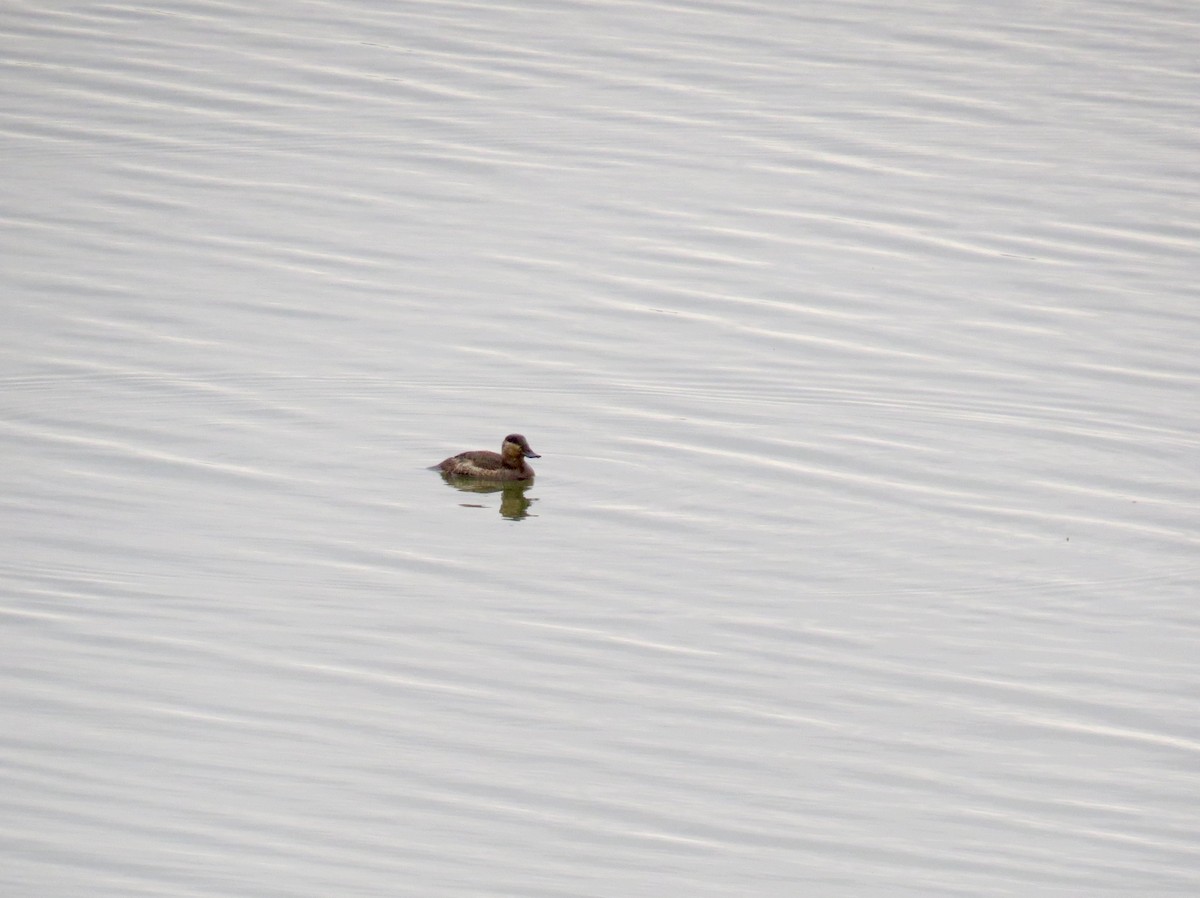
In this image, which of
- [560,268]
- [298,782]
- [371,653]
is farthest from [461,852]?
[560,268]

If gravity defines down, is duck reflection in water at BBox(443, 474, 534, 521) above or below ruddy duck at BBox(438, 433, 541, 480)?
below

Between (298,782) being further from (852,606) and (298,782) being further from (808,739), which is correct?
(852,606)

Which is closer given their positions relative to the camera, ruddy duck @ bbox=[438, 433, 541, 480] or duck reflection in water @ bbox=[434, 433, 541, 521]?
duck reflection in water @ bbox=[434, 433, 541, 521]

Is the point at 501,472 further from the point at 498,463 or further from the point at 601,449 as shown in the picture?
the point at 601,449

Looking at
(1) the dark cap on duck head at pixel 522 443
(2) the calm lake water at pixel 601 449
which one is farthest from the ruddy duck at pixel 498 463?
(2) the calm lake water at pixel 601 449

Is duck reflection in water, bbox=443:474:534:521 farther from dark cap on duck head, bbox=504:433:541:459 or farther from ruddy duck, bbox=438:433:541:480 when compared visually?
dark cap on duck head, bbox=504:433:541:459

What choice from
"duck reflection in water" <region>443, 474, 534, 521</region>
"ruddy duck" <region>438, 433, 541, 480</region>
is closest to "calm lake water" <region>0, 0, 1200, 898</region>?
"duck reflection in water" <region>443, 474, 534, 521</region>

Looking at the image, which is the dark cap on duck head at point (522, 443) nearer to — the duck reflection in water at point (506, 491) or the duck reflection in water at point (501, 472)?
the duck reflection in water at point (501, 472)
